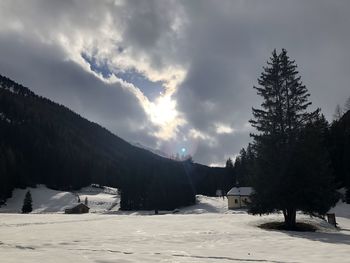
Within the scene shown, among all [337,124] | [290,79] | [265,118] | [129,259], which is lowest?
[129,259]

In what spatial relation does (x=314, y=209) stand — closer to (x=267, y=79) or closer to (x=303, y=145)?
(x=303, y=145)

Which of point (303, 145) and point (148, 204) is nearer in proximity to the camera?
point (303, 145)

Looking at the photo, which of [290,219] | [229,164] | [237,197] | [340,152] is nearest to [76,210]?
[237,197]

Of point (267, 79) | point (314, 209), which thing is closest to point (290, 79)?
point (267, 79)

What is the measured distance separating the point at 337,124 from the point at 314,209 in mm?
59078

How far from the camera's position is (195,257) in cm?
1133

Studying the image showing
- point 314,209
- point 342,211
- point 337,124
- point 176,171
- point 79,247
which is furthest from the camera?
point 176,171

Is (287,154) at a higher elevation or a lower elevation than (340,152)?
lower

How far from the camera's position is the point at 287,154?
90.5 feet

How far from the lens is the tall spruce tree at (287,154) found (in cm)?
2695

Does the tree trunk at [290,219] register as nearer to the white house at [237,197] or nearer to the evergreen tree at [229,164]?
the white house at [237,197]

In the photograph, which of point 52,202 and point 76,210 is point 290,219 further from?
point 52,202

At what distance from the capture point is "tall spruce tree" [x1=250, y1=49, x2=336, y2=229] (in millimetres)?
26953

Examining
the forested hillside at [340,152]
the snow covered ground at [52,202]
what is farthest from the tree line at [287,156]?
the snow covered ground at [52,202]
